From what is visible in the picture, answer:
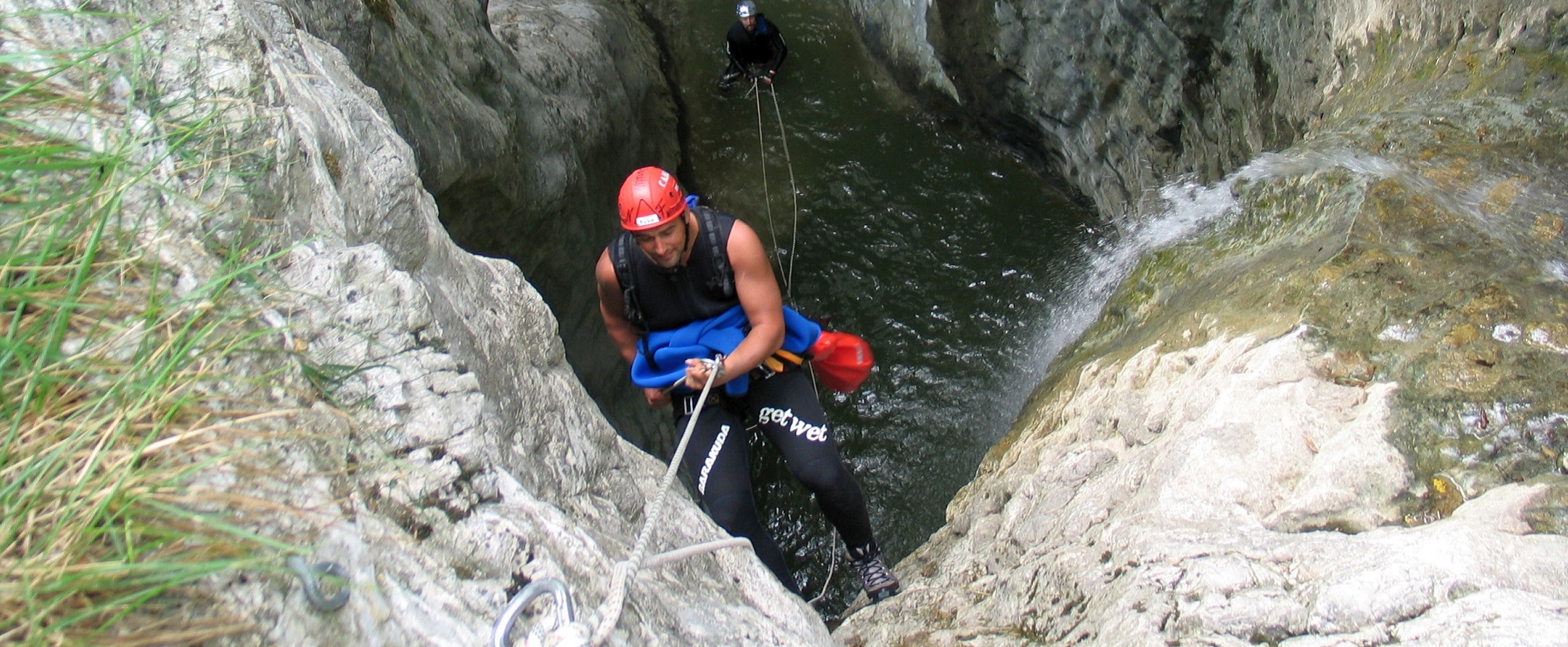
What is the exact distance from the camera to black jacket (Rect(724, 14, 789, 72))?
27.4ft

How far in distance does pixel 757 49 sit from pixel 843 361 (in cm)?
530

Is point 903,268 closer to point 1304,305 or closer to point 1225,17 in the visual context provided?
point 1225,17

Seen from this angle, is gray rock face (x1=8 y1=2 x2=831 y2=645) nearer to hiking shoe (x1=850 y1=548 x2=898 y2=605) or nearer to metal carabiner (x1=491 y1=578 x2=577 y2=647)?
metal carabiner (x1=491 y1=578 x2=577 y2=647)

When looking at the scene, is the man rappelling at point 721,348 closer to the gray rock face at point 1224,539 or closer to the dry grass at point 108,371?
the gray rock face at point 1224,539

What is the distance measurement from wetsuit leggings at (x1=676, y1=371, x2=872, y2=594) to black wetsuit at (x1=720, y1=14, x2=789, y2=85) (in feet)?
17.9

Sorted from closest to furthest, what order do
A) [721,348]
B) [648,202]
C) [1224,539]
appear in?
[1224,539] → [648,202] → [721,348]

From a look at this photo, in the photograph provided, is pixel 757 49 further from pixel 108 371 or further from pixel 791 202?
pixel 108 371

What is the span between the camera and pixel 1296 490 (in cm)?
232

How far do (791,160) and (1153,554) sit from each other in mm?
6160

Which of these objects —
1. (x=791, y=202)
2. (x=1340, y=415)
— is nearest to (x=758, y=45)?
(x=791, y=202)

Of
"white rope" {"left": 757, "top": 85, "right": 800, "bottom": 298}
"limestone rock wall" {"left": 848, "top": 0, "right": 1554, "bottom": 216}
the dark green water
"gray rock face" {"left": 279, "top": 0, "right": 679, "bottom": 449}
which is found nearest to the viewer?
"gray rock face" {"left": 279, "top": 0, "right": 679, "bottom": 449}

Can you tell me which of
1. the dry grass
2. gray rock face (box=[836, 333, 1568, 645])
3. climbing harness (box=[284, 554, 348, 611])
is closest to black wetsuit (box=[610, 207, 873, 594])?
gray rock face (box=[836, 333, 1568, 645])

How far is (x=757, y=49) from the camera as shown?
8.41m

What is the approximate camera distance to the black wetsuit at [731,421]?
3.34 metres
